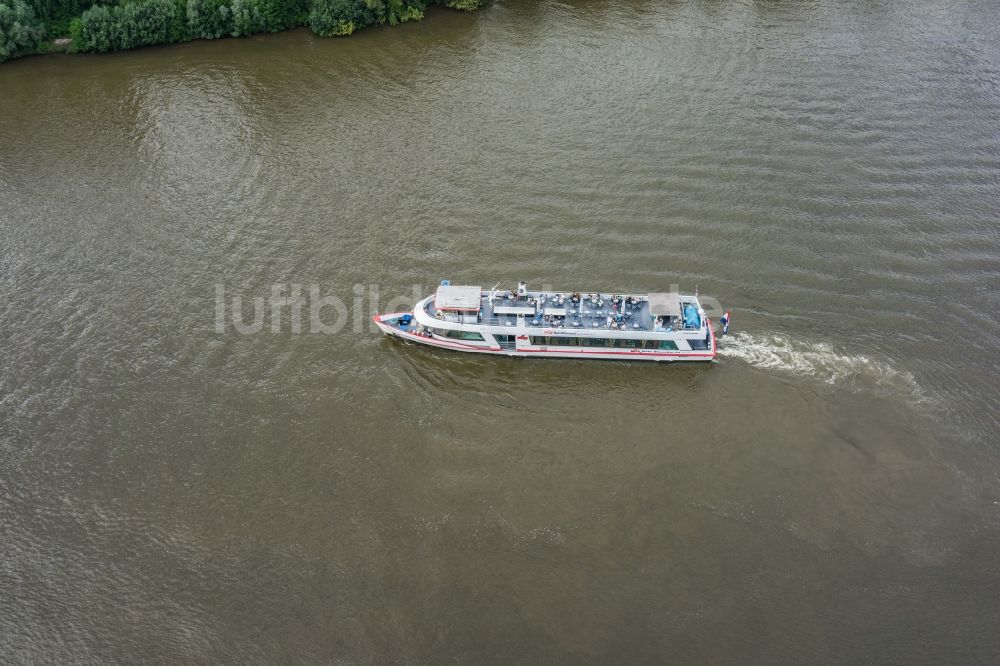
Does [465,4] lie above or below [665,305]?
above

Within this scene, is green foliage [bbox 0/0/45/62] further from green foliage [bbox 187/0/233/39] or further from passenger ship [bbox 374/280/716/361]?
passenger ship [bbox 374/280/716/361]

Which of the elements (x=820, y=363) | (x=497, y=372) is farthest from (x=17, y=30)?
(x=820, y=363)

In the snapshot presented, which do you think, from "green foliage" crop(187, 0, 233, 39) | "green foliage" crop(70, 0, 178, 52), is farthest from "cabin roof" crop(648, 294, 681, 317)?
"green foliage" crop(70, 0, 178, 52)

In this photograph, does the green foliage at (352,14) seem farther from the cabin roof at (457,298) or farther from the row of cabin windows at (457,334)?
the row of cabin windows at (457,334)

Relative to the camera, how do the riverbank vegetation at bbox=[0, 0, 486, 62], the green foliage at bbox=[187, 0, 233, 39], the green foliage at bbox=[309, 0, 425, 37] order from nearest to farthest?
the riverbank vegetation at bbox=[0, 0, 486, 62] → the green foliage at bbox=[187, 0, 233, 39] → the green foliage at bbox=[309, 0, 425, 37]

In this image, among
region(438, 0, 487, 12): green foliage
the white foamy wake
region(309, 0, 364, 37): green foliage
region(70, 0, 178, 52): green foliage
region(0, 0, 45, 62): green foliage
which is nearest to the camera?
the white foamy wake

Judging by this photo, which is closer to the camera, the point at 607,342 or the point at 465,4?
the point at 607,342

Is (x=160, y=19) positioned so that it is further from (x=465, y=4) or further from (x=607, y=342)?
(x=607, y=342)
